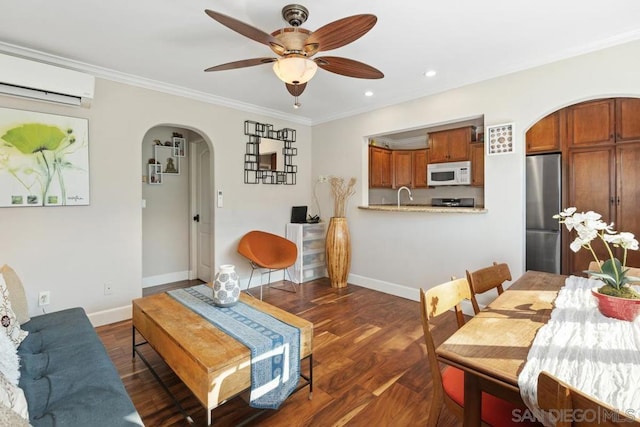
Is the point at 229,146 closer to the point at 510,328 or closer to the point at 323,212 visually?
the point at 323,212

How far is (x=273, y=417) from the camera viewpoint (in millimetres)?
1741

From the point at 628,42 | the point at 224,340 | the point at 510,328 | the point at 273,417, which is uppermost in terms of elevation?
the point at 628,42

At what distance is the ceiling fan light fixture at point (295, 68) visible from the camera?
1887mm

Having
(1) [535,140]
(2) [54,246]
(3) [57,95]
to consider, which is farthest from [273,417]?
(1) [535,140]

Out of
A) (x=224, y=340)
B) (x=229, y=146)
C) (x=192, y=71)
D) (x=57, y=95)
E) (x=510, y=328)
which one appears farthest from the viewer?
(x=229, y=146)

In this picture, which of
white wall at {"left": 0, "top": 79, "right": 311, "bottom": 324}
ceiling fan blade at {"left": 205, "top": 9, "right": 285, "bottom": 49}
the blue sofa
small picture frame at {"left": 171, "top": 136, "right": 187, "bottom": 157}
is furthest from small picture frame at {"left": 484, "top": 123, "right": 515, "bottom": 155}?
small picture frame at {"left": 171, "top": 136, "right": 187, "bottom": 157}

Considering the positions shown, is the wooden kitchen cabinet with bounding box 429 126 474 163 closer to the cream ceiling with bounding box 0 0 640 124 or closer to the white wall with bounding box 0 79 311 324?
the cream ceiling with bounding box 0 0 640 124

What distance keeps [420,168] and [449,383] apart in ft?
15.2

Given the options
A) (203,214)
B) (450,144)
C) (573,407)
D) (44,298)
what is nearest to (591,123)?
(450,144)

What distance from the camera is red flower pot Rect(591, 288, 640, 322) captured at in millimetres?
1221

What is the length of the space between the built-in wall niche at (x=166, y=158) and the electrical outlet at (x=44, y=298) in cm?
189

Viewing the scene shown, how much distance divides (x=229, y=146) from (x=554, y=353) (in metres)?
3.73

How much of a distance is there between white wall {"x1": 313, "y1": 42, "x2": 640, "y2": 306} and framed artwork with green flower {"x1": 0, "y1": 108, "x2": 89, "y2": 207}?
297cm

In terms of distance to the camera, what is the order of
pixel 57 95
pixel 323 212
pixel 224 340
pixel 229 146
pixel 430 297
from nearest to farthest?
1. pixel 430 297
2. pixel 224 340
3. pixel 57 95
4. pixel 229 146
5. pixel 323 212
